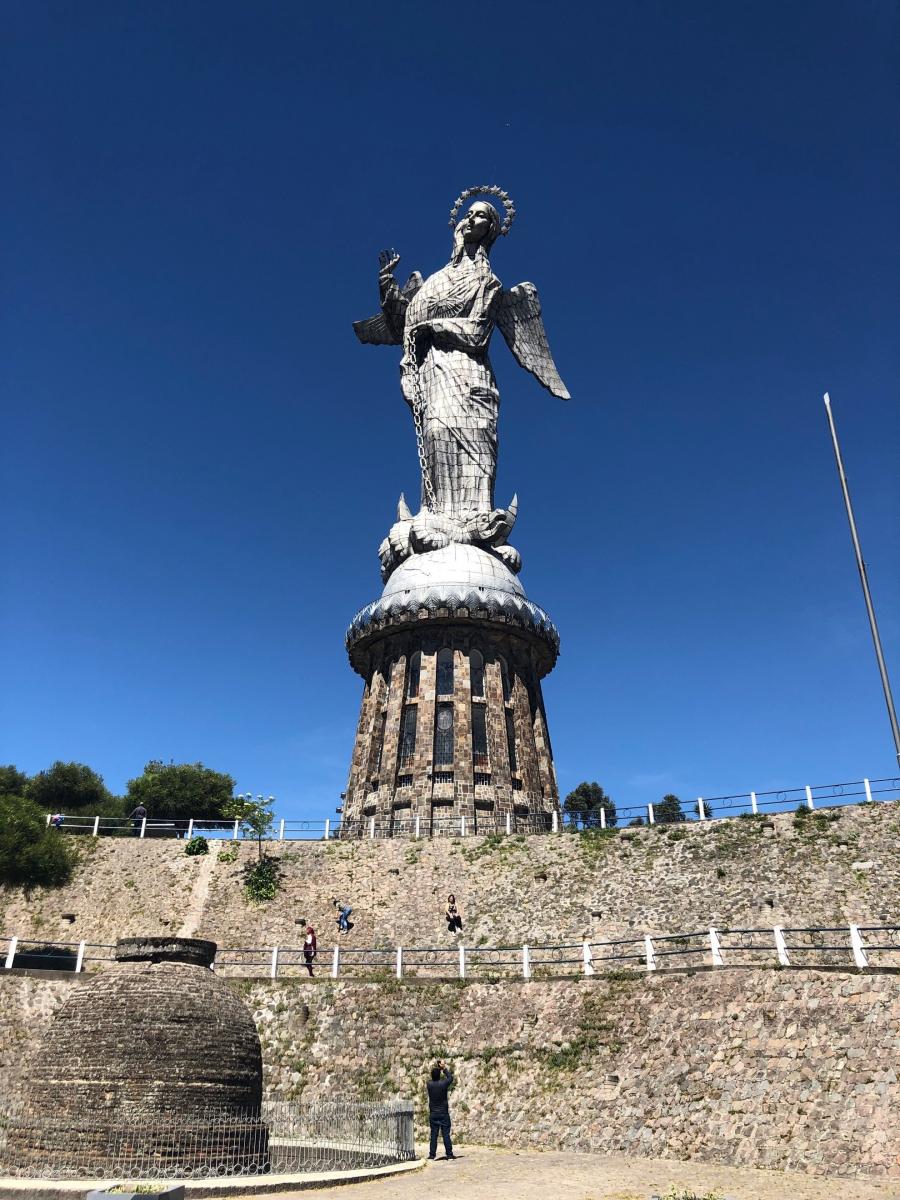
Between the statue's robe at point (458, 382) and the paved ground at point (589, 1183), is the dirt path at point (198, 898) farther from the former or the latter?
the statue's robe at point (458, 382)

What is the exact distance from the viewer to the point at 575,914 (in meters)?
29.1

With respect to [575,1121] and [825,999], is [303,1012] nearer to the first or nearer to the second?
[575,1121]

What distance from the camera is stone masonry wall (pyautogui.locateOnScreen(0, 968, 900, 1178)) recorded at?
15.5 meters

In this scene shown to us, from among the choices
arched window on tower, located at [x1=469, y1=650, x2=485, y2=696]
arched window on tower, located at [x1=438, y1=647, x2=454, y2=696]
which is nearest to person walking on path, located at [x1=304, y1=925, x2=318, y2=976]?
arched window on tower, located at [x1=438, y1=647, x2=454, y2=696]

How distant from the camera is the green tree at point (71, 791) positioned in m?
56.2

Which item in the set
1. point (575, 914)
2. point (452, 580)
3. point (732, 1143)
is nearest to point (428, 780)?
point (452, 580)

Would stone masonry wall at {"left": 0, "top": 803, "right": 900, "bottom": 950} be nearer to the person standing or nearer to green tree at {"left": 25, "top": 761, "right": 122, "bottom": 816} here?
the person standing

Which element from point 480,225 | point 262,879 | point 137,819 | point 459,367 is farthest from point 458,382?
point 262,879

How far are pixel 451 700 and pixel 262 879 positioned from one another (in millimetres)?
13448

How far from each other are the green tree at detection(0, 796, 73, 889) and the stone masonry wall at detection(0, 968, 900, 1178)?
811 centimetres

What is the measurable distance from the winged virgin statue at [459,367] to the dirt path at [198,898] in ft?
60.0

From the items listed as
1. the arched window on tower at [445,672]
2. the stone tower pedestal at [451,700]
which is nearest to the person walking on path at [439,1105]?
the stone tower pedestal at [451,700]

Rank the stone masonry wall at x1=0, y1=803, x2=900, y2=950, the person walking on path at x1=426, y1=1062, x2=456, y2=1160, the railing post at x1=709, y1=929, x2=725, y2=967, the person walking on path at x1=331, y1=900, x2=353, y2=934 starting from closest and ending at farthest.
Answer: the person walking on path at x1=426, y1=1062, x2=456, y2=1160 < the railing post at x1=709, y1=929, x2=725, y2=967 < the stone masonry wall at x1=0, y1=803, x2=900, y2=950 < the person walking on path at x1=331, y1=900, x2=353, y2=934

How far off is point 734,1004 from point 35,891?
2488 centimetres
